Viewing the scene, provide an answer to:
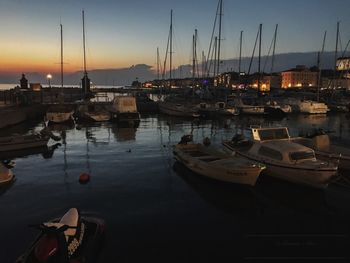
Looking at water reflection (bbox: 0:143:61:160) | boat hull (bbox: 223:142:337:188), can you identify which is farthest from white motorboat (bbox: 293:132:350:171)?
water reflection (bbox: 0:143:61:160)

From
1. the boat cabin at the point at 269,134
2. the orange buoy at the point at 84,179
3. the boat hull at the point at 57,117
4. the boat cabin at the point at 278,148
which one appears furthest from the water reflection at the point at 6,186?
the boat hull at the point at 57,117

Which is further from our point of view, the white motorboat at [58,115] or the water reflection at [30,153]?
the white motorboat at [58,115]

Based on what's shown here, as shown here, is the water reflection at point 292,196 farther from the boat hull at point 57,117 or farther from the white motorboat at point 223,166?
the boat hull at point 57,117

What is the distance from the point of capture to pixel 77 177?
2195 cm

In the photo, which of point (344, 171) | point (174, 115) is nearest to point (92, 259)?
point (344, 171)

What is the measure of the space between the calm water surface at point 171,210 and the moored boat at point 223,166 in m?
0.59

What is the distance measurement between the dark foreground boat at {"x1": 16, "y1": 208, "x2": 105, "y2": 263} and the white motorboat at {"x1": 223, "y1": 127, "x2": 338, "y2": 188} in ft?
37.8

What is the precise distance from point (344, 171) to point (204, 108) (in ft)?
129

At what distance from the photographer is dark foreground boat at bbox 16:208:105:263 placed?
983 cm

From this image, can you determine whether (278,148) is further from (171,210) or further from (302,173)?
(171,210)

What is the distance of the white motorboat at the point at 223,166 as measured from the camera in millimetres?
18855

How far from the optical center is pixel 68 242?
10.8m

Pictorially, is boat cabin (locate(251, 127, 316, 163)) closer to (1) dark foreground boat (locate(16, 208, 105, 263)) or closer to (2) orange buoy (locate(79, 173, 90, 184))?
(2) orange buoy (locate(79, 173, 90, 184))

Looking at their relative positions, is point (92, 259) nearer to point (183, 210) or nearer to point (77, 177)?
point (183, 210)
